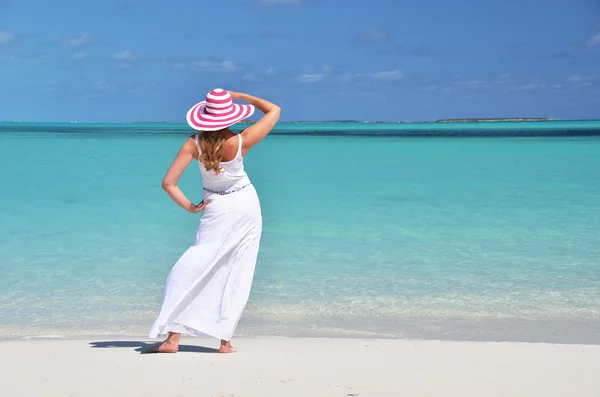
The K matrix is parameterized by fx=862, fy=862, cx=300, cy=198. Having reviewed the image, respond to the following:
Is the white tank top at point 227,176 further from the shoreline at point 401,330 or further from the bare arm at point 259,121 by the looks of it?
the shoreline at point 401,330

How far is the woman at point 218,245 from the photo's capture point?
409 centimetres

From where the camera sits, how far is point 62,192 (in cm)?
1638

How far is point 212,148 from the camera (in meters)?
4.03

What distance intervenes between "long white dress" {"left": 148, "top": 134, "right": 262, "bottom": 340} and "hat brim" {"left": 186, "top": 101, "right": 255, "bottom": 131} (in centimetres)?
25

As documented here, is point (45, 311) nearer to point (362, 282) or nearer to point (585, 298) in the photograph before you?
point (362, 282)

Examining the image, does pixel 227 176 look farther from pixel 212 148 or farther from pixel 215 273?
pixel 215 273

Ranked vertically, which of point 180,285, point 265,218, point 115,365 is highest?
point 265,218

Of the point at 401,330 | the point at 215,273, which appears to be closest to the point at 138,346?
the point at 215,273

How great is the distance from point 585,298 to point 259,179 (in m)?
15.2

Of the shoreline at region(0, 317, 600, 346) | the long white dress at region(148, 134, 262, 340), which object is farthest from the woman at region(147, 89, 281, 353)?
the shoreline at region(0, 317, 600, 346)

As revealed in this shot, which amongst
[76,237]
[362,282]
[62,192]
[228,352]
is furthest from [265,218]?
[228,352]

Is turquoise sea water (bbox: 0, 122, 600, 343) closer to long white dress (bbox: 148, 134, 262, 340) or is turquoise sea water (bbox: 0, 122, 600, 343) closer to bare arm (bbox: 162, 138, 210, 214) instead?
long white dress (bbox: 148, 134, 262, 340)

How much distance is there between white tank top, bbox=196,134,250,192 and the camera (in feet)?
13.4

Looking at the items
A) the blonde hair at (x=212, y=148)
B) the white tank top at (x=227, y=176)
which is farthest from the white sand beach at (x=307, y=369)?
the blonde hair at (x=212, y=148)
